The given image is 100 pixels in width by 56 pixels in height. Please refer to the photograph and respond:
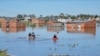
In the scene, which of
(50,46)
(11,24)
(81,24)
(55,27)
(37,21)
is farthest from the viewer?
(37,21)

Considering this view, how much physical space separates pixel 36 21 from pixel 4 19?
13.0m

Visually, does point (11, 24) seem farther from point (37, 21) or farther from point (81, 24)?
point (81, 24)

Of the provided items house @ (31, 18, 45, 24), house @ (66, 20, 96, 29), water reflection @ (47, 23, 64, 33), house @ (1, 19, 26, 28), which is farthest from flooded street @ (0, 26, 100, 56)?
house @ (31, 18, 45, 24)

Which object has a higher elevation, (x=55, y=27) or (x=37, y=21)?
(x=37, y=21)

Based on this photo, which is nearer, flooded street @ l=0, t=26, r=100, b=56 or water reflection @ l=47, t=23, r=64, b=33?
flooded street @ l=0, t=26, r=100, b=56

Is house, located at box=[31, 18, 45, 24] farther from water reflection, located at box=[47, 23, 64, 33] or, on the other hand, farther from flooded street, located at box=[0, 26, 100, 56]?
flooded street, located at box=[0, 26, 100, 56]

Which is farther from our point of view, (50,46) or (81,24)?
(81,24)

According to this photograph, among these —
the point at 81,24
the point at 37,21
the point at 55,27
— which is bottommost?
the point at 55,27

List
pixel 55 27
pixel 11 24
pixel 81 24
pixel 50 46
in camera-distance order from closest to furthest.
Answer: pixel 50 46, pixel 81 24, pixel 11 24, pixel 55 27

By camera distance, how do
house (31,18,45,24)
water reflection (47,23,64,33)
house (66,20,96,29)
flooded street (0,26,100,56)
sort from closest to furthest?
flooded street (0,26,100,56)
water reflection (47,23,64,33)
house (66,20,96,29)
house (31,18,45,24)

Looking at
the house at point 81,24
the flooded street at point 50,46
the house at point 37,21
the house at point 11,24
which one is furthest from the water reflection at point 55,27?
the flooded street at point 50,46

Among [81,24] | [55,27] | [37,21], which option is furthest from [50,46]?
[37,21]

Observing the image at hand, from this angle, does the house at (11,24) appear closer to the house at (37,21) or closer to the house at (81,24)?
the house at (37,21)

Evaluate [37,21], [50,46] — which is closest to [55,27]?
[37,21]
